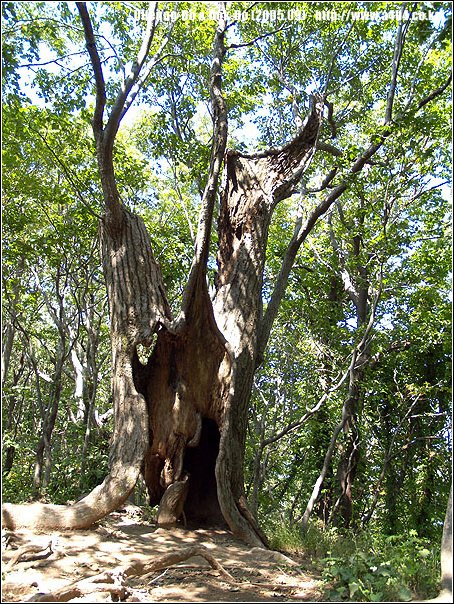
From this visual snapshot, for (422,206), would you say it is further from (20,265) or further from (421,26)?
(20,265)

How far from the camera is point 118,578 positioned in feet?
13.2

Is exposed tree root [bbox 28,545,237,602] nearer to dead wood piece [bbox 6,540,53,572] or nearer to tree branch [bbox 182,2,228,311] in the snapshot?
dead wood piece [bbox 6,540,53,572]

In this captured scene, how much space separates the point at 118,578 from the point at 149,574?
2.94ft

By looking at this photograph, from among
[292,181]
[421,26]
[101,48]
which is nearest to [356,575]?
[421,26]

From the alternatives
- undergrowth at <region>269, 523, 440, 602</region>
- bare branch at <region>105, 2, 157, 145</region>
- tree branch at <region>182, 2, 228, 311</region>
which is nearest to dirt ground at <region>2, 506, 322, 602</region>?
undergrowth at <region>269, 523, 440, 602</region>

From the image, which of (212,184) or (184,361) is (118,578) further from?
(212,184)

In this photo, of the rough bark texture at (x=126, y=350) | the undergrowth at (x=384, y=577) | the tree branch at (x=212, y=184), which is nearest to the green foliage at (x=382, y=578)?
the undergrowth at (x=384, y=577)

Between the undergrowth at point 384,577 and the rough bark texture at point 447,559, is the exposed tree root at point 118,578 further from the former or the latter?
the rough bark texture at point 447,559

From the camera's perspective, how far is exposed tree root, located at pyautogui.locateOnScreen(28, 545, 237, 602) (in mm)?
3647

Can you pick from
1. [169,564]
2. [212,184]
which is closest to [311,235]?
[212,184]

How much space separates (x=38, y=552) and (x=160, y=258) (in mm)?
7924

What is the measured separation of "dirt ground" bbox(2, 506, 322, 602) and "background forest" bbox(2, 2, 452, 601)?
0.74 meters

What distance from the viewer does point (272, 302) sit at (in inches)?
333

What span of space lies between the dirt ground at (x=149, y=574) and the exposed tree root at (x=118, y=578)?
0.05 meters
